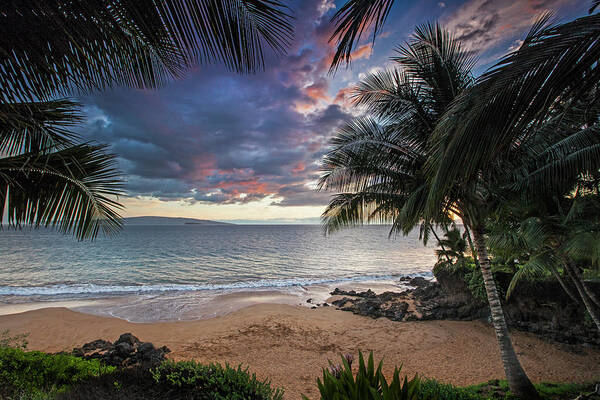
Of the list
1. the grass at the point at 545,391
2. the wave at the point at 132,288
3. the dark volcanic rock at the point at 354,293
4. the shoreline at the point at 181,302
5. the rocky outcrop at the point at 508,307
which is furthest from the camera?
the wave at the point at 132,288

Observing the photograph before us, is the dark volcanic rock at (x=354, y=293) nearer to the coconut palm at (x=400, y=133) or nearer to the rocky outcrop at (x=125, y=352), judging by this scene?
the coconut palm at (x=400, y=133)

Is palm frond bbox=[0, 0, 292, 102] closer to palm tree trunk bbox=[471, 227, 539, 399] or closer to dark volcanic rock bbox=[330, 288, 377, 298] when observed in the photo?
palm tree trunk bbox=[471, 227, 539, 399]

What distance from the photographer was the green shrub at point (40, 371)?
391 cm

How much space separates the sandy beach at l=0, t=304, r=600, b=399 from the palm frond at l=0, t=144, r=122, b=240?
17.8 ft

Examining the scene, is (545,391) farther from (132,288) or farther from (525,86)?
(132,288)

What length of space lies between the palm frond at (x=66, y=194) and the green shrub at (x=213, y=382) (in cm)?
223

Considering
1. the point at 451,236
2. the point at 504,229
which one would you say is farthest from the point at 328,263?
the point at 504,229

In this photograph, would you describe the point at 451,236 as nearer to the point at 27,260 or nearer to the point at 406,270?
the point at 406,270

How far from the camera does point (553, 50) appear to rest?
1628mm

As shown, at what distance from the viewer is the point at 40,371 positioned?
14.0 ft

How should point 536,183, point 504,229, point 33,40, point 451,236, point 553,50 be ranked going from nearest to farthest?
point 553,50
point 33,40
point 536,183
point 504,229
point 451,236

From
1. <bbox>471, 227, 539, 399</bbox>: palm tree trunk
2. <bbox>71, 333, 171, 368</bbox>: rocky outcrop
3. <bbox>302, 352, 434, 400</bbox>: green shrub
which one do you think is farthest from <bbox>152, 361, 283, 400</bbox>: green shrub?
<bbox>471, 227, 539, 399</bbox>: palm tree trunk

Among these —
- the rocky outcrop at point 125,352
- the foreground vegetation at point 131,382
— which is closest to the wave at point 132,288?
the rocky outcrop at point 125,352

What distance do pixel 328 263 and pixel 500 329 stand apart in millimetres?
28550
